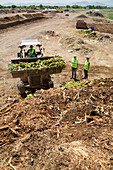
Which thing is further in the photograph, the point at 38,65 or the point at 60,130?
the point at 38,65

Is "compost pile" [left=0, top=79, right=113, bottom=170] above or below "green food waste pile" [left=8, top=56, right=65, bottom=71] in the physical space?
below

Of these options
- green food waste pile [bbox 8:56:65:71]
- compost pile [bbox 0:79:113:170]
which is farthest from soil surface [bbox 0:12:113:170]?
green food waste pile [bbox 8:56:65:71]

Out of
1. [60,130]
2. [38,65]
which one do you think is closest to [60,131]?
[60,130]

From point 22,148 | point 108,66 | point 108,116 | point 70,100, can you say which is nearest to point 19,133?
point 22,148

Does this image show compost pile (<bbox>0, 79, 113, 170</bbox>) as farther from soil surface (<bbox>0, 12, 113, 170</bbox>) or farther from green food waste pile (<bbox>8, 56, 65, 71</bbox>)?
green food waste pile (<bbox>8, 56, 65, 71</bbox>)

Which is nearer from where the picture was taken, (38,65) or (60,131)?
(60,131)

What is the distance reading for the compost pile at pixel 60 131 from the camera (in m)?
4.09

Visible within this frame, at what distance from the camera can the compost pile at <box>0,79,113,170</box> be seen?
4090 mm

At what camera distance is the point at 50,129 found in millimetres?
5551

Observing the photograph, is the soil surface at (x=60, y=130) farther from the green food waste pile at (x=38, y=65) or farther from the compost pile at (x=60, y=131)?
the green food waste pile at (x=38, y=65)

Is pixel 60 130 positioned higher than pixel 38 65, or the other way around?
pixel 38 65

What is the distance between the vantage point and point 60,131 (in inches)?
214

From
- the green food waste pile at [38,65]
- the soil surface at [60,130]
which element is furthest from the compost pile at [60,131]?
the green food waste pile at [38,65]

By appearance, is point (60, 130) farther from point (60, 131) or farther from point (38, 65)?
point (38, 65)
